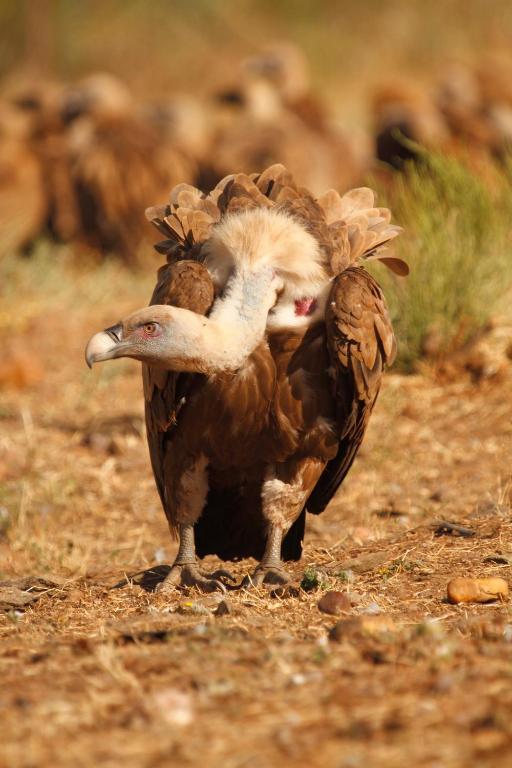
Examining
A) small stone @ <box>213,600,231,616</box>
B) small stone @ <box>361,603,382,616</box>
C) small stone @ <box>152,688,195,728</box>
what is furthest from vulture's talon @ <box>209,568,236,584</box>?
small stone @ <box>152,688,195,728</box>

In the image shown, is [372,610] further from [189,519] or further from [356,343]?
[189,519]

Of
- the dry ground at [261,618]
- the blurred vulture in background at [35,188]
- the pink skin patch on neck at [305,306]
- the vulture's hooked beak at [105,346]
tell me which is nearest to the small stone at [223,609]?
the dry ground at [261,618]

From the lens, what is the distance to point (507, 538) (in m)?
4.98

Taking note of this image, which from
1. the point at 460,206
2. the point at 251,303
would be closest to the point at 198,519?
the point at 251,303

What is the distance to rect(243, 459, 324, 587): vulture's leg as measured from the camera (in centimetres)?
501

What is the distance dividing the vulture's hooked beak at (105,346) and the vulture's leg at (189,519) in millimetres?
771

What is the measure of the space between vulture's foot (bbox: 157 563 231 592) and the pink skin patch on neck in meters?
1.03

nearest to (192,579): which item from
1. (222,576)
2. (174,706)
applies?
(222,576)

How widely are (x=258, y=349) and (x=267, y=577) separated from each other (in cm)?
88

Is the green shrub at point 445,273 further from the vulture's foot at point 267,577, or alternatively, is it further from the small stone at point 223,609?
the small stone at point 223,609

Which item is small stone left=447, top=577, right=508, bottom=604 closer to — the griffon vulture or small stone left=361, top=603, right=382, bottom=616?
small stone left=361, top=603, right=382, bottom=616

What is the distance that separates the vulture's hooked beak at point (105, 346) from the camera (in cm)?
434

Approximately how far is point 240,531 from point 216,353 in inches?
45.7

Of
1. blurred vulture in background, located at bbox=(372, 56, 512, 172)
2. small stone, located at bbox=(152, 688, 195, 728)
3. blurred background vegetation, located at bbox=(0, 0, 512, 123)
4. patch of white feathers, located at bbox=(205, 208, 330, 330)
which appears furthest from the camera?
blurred background vegetation, located at bbox=(0, 0, 512, 123)
